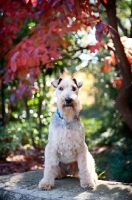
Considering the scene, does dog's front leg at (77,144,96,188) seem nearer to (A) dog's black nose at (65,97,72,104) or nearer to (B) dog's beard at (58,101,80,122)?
(B) dog's beard at (58,101,80,122)

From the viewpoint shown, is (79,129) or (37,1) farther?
(37,1)

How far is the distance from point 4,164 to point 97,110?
11.1 metres

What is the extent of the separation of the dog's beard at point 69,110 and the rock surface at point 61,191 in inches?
30.9

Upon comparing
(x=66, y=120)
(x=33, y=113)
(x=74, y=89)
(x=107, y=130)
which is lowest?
(x=107, y=130)

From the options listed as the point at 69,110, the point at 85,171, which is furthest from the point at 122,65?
the point at 85,171

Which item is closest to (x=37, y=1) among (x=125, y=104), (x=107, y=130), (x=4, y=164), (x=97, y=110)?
(x=125, y=104)

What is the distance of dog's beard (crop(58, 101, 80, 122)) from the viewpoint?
3289 mm

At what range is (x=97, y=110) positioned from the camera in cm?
1650

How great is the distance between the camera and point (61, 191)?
11.1ft

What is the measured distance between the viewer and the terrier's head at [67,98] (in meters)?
3.25

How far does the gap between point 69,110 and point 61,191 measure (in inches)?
35.0

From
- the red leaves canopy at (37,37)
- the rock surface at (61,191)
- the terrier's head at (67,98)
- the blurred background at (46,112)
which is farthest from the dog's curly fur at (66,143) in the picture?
the red leaves canopy at (37,37)

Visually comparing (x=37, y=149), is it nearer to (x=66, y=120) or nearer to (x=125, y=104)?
(x=125, y=104)

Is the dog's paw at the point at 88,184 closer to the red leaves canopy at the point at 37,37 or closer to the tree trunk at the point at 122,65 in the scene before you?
the tree trunk at the point at 122,65
